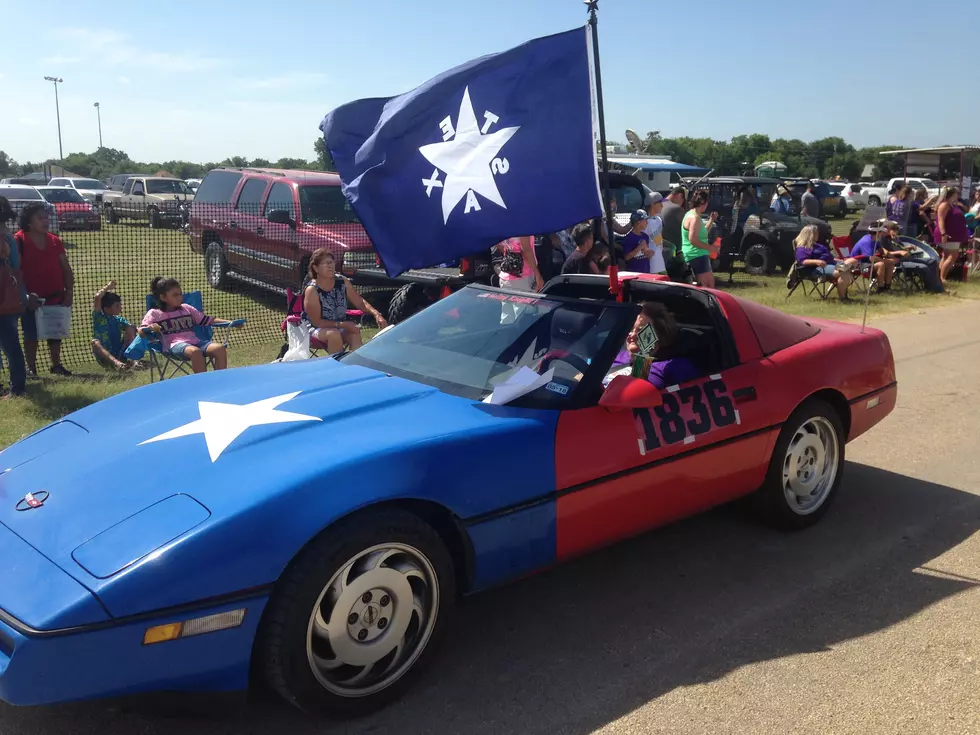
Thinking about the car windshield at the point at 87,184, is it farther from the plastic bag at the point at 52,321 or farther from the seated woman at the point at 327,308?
the seated woman at the point at 327,308

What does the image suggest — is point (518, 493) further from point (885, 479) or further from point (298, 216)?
point (298, 216)

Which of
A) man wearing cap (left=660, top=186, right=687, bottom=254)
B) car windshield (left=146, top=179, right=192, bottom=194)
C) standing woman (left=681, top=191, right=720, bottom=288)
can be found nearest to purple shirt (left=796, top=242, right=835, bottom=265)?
man wearing cap (left=660, top=186, right=687, bottom=254)

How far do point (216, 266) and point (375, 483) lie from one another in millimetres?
10376

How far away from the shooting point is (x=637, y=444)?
3.55m

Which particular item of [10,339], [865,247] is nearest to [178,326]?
[10,339]

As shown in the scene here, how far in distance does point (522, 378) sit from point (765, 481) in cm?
160

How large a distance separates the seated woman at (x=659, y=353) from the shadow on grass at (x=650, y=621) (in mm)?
914

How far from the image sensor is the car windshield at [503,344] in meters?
3.60

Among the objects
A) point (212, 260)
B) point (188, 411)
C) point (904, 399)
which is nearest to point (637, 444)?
point (188, 411)

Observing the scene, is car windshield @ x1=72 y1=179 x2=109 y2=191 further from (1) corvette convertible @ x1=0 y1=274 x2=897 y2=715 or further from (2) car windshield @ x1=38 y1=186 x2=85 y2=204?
(1) corvette convertible @ x1=0 y1=274 x2=897 y2=715

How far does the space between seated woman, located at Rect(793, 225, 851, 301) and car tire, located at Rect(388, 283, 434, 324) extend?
20.9 ft

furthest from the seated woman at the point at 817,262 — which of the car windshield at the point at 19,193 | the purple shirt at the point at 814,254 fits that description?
the car windshield at the point at 19,193

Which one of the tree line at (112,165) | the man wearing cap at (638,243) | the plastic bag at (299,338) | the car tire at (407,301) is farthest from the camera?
the tree line at (112,165)

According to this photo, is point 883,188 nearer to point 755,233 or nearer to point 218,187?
point 755,233
